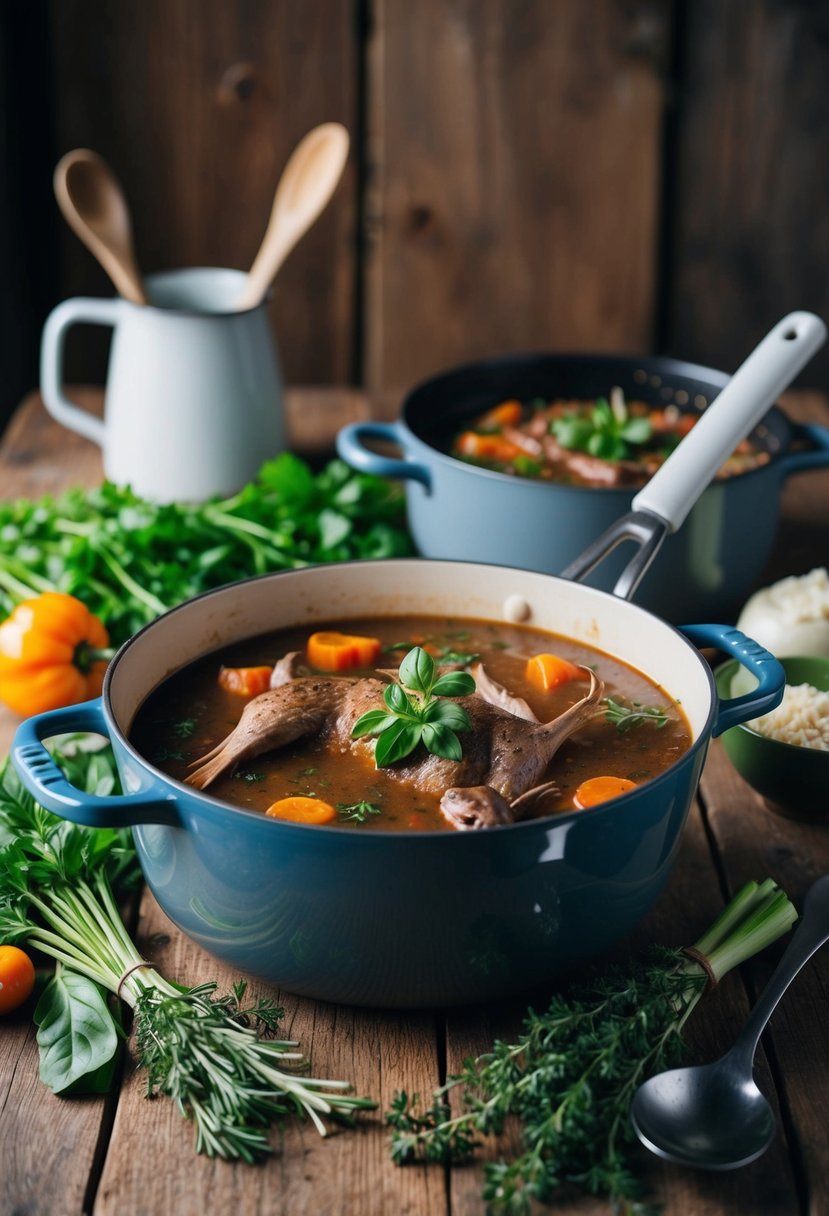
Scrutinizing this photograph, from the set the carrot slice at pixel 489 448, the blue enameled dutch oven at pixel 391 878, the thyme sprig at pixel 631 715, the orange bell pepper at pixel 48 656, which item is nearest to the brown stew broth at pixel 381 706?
the thyme sprig at pixel 631 715

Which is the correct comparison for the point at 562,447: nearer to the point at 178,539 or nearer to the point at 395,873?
the point at 178,539

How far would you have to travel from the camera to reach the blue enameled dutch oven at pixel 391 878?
165 centimetres

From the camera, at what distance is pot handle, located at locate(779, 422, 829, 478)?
300 cm

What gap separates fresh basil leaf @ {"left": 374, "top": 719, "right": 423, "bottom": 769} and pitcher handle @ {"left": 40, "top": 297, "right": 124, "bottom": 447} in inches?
78.9

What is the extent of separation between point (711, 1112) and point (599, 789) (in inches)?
18.6

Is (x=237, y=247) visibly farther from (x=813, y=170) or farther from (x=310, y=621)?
(x=310, y=621)

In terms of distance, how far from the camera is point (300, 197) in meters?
3.67

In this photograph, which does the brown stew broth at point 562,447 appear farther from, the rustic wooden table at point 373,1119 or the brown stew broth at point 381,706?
the rustic wooden table at point 373,1119

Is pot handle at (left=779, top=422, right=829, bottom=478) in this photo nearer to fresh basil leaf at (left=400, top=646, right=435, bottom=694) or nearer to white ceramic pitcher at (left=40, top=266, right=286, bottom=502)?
fresh basil leaf at (left=400, top=646, right=435, bottom=694)

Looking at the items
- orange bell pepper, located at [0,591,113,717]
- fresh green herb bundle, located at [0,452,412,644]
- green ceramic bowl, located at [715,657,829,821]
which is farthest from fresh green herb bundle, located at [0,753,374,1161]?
green ceramic bowl, located at [715,657,829,821]

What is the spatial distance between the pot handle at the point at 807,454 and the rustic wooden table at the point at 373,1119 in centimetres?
98

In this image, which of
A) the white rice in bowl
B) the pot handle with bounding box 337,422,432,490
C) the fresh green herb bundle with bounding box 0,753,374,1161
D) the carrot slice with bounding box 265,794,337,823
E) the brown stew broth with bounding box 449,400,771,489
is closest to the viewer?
the fresh green herb bundle with bounding box 0,753,374,1161

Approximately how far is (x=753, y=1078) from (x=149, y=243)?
13.3ft

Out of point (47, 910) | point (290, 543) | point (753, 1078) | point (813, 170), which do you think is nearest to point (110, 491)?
point (290, 543)
